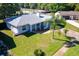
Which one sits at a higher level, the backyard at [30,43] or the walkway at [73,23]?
the walkway at [73,23]

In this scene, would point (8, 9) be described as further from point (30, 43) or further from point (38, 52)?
point (38, 52)

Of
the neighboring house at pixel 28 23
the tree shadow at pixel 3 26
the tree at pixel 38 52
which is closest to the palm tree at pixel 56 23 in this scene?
the neighboring house at pixel 28 23

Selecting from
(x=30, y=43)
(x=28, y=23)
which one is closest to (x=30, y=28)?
(x=28, y=23)

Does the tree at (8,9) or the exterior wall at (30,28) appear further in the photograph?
the exterior wall at (30,28)

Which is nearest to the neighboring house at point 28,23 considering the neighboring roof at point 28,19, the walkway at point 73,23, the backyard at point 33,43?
the neighboring roof at point 28,19

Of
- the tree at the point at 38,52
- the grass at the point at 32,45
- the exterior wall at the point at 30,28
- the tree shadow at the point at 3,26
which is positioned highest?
the tree shadow at the point at 3,26

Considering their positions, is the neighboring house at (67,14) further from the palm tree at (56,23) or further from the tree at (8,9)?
the tree at (8,9)

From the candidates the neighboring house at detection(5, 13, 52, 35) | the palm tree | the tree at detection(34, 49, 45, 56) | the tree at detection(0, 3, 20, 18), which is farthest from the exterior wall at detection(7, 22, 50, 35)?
the tree at detection(34, 49, 45, 56)

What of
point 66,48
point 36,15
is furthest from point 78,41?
point 36,15

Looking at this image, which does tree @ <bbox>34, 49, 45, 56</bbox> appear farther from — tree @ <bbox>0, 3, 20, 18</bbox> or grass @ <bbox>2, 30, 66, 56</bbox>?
tree @ <bbox>0, 3, 20, 18</bbox>
